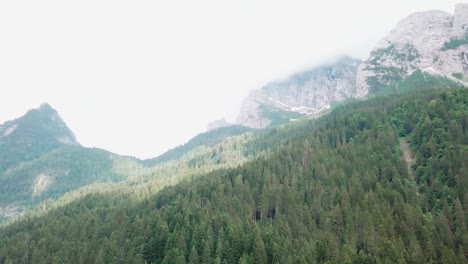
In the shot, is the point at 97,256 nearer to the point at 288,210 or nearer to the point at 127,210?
the point at 127,210

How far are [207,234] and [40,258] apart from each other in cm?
4545

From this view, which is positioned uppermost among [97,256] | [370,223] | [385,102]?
[385,102]

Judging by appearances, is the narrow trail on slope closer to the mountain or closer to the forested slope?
the mountain

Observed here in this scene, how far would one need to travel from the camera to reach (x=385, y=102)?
180750 millimetres

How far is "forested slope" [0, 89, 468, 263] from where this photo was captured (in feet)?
262

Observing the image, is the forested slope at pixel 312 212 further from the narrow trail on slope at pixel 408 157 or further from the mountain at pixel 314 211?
the narrow trail on slope at pixel 408 157

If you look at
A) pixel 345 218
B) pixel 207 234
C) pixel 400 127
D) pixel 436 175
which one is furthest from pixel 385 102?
pixel 207 234

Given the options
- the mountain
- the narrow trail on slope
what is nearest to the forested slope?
the mountain

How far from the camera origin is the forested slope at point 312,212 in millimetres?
79750

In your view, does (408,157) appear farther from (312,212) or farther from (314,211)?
(312,212)

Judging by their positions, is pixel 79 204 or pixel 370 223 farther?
pixel 79 204

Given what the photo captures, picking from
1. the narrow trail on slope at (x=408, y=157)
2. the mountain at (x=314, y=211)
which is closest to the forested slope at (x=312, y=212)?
the mountain at (x=314, y=211)

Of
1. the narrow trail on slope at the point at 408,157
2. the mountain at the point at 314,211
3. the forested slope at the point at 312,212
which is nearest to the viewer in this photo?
the forested slope at the point at 312,212

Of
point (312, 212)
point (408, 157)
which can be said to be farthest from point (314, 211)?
point (408, 157)
